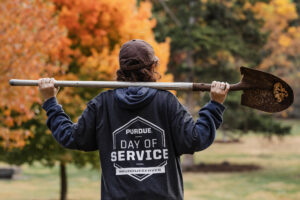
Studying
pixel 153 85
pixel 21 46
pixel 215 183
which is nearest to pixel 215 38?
pixel 215 183

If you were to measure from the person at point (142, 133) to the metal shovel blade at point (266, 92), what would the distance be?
248 mm

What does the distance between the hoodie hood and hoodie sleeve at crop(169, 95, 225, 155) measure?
0.45 ft

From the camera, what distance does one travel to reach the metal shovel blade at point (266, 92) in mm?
3018

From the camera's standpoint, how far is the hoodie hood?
9.03 ft

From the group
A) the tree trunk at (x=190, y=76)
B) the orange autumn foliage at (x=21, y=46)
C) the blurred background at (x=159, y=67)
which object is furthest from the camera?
the tree trunk at (x=190, y=76)

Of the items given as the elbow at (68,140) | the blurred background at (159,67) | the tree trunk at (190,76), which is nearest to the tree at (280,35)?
the blurred background at (159,67)

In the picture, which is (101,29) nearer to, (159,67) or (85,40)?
(85,40)

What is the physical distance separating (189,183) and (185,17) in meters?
7.02

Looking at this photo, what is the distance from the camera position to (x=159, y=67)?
31.0 feet

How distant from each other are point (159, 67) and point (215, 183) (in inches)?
453

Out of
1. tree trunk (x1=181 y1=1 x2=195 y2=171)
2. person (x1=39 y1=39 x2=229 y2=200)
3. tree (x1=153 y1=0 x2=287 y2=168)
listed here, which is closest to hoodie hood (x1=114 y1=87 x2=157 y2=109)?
person (x1=39 y1=39 x2=229 y2=200)

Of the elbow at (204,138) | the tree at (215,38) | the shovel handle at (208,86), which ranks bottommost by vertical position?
the elbow at (204,138)

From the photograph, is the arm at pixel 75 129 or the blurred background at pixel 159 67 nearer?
the arm at pixel 75 129

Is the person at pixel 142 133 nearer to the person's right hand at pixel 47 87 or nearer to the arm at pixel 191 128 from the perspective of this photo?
the arm at pixel 191 128
